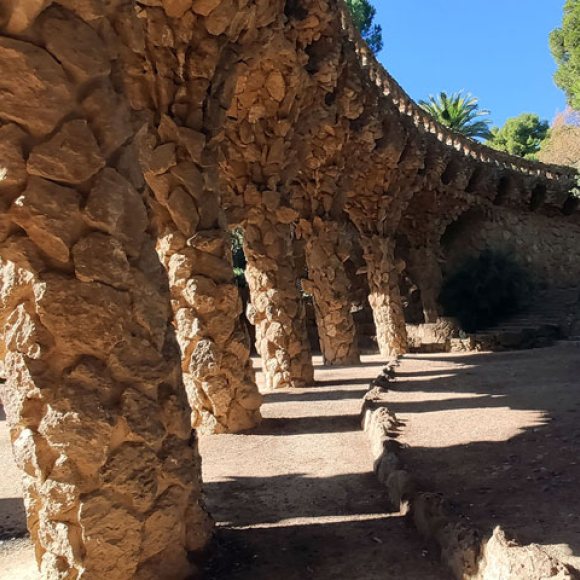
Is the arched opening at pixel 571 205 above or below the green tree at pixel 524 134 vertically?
below

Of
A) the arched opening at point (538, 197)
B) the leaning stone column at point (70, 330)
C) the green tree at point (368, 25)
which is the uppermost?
the green tree at point (368, 25)

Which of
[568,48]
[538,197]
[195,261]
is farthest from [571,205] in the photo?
[195,261]

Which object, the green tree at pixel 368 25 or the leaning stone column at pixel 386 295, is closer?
the leaning stone column at pixel 386 295

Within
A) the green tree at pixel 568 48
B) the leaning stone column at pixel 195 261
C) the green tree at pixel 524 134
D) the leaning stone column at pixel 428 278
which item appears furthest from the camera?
the green tree at pixel 524 134

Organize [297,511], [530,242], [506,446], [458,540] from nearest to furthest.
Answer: [458,540] < [297,511] < [506,446] < [530,242]

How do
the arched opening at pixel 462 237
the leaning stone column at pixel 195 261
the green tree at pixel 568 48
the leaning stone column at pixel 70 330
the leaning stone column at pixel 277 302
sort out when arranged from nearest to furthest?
the leaning stone column at pixel 70 330 < the leaning stone column at pixel 195 261 < the leaning stone column at pixel 277 302 < the arched opening at pixel 462 237 < the green tree at pixel 568 48

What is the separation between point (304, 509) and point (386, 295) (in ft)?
32.6

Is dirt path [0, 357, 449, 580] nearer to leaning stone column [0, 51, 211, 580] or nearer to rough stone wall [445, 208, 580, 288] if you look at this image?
leaning stone column [0, 51, 211, 580]

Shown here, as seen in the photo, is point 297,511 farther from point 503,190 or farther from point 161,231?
point 503,190

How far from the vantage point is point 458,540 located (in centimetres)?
223

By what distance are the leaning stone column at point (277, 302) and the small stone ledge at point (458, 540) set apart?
368cm

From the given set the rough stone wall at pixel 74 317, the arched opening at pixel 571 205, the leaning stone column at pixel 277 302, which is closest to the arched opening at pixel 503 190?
the arched opening at pixel 571 205

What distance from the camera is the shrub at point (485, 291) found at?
15461 mm

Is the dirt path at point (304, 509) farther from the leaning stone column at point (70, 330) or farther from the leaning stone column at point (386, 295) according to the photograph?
the leaning stone column at point (386, 295)
